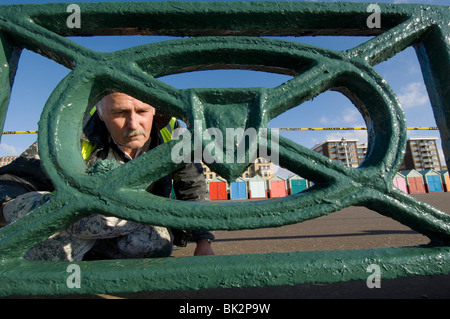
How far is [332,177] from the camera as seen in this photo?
31.5 inches

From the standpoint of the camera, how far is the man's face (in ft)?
5.71

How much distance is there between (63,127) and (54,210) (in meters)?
0.27

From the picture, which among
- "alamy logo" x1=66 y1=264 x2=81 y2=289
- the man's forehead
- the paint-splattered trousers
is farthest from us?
the man's forehead

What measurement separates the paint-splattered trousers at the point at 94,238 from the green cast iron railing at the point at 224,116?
28 centimetres

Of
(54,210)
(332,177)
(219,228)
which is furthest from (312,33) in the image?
(54,210)

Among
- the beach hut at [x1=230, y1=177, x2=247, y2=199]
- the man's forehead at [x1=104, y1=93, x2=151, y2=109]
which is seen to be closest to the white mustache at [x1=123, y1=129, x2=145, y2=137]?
the man's forehead at [x1=104, y1=93, x2=151, y2=109]

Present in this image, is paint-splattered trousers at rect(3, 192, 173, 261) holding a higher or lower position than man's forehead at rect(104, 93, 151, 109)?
lower

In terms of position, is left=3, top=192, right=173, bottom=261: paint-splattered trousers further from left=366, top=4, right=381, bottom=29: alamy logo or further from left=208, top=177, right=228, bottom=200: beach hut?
left=208, top=177, right=228, bottom=200: beach hut

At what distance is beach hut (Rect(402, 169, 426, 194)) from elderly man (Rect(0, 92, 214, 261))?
1980 centimetres

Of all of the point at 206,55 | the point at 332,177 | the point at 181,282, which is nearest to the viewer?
the point at 181,282

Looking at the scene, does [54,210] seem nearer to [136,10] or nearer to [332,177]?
[136,10]

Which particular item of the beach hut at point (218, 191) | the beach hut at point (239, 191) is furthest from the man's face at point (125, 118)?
the beach hut at point (218, 191)

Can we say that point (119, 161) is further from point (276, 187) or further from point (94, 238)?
point (276, 187)

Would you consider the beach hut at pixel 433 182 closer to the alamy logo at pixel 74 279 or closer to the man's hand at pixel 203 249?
the man's hand at pixel 203 249
